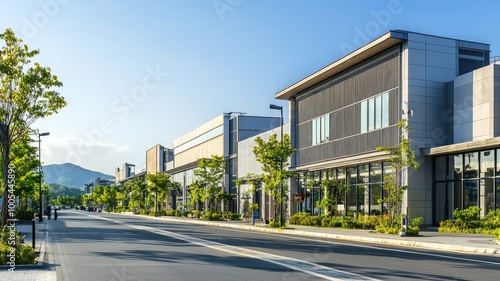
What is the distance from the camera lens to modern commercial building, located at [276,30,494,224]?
32781 millimetres

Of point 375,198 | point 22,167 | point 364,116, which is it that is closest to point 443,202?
point 375,198

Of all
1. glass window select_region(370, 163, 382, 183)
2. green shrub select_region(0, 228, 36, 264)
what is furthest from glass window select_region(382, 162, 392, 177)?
green shrub select_region(0, 228, 36, 264)

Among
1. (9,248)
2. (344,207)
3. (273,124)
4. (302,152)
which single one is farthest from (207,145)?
(9,248)

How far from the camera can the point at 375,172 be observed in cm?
4003

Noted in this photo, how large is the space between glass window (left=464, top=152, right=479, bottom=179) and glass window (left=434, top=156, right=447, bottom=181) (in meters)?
1.74

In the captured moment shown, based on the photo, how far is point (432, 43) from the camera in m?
36.4

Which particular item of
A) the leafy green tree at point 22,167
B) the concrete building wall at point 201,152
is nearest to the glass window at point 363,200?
the leafy green tree at point 22,167

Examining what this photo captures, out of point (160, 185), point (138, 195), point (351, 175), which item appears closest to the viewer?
point (351, 175)

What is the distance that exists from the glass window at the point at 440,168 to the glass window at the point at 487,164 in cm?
308

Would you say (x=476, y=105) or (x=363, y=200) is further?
(x=363, y=200)

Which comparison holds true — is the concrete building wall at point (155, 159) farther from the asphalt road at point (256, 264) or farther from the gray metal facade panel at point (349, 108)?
the asphalt road at point (256, 264)

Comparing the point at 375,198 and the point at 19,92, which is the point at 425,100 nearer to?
the point at 375,198

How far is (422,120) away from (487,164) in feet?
17.5

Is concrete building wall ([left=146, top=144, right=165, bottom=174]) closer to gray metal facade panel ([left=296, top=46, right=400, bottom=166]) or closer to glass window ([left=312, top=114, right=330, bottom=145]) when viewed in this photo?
gray metal facade panel ([left=296, top=46, right=400, bottom=166])
